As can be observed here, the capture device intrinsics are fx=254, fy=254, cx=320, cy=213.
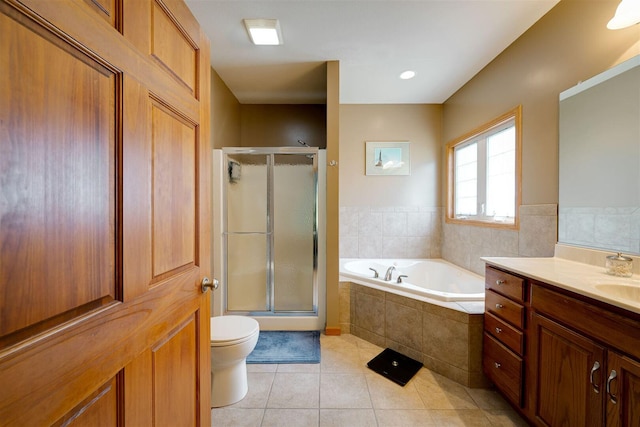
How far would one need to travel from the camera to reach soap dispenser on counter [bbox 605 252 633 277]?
1.24 metres

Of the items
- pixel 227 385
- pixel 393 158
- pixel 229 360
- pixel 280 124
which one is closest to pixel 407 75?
pixel 393 158

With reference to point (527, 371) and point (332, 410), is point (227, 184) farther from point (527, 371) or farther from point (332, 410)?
point (527, 371)

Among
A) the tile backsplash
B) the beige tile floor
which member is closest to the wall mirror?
the tile backsplash

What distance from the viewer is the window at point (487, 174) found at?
2180 millimetres

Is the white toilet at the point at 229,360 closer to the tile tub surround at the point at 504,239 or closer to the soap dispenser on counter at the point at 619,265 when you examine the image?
the soap dispenser on counter at the point at 619,265

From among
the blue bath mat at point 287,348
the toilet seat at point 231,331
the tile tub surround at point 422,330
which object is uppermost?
the toilet seat at point 231,331

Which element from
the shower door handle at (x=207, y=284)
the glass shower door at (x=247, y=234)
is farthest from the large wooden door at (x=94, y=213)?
the glass shower door at (x=247, y=234)

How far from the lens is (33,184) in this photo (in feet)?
1.48

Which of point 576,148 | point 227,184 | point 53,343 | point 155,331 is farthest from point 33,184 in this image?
point 576,148

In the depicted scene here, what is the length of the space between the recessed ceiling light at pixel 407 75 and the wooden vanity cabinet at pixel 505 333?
197cm

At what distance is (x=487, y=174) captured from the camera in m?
2.55

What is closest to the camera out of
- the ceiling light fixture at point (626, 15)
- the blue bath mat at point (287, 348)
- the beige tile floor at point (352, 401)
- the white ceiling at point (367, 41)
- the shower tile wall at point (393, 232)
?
the ceiling light fixture at point (626, 15)

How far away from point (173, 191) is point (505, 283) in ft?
5.68

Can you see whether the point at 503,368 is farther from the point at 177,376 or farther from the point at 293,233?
the point at 293,233
